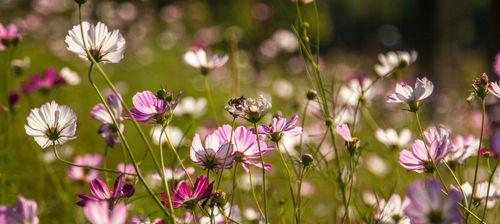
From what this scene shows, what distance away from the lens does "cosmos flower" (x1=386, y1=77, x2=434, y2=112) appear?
745mm

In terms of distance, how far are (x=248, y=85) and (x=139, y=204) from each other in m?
3.28

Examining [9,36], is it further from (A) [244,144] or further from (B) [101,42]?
(A) [244,144]

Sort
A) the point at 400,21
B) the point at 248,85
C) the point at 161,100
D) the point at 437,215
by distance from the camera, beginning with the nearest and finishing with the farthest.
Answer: the point at 437,215
the point at 161,100
the point at 248,85
the point at 400,21

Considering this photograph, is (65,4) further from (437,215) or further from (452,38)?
(437,215)

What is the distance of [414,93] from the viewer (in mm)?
750

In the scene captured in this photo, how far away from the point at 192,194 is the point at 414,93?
1.09 ft

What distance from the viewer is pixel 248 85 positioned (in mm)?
4820

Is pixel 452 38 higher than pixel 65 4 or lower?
lower

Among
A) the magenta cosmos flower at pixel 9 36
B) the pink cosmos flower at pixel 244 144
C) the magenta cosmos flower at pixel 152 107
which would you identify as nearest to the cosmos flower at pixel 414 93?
the pink cosmos flower at pixel 244 144

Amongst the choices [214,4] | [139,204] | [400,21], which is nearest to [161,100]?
[139,204]

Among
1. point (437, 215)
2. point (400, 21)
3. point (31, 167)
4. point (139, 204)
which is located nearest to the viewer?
point (437, 215)

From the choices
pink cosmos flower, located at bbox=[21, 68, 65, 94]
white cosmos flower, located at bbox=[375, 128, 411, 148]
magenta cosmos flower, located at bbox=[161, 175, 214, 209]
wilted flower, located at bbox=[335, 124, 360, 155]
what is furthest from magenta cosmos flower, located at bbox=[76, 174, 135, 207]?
pink cosmos flower, located at bbox=[21, 68, 65, 94]

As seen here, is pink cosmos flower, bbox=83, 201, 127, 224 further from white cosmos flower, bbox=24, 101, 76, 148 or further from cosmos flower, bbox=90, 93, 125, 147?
cosmos flower, bbox=90, 93, 125, 147

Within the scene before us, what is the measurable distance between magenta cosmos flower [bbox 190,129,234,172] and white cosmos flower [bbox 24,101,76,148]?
168mm
